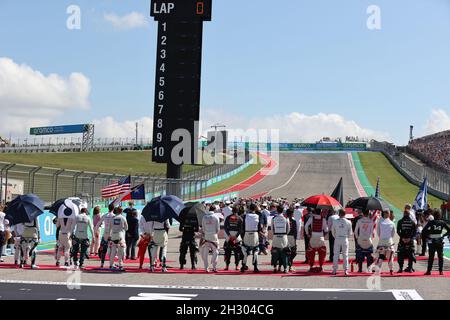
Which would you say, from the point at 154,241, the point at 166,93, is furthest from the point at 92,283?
the point at 166,93

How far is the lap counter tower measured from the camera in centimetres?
3897

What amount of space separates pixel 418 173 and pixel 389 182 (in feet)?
10.7

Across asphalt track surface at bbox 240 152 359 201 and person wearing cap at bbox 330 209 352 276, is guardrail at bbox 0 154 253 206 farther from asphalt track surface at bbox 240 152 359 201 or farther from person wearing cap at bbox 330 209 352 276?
person wearing cap at bbox 330 209 352 276

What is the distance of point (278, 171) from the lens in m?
78.8

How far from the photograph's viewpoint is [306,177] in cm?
7162

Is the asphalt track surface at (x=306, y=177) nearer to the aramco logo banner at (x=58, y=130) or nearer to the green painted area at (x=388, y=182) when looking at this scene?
the green painted area at (x=388, y=182)

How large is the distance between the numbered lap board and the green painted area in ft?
58.5

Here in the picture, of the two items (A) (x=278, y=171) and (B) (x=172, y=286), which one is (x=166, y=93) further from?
(A) (x=278, y=171)

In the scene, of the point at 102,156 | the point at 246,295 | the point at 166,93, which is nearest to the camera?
the point at 246,295

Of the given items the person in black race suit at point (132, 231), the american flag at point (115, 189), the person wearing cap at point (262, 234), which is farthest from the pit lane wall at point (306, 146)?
the person in black race suit at point (132, 231)

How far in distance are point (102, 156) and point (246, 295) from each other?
83.7 m

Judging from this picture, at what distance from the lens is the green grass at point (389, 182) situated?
53531mm

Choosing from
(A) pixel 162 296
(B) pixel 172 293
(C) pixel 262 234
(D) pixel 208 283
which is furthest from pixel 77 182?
(A) pixel 162 296

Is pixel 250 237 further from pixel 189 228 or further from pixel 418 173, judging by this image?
pixel 418 173
